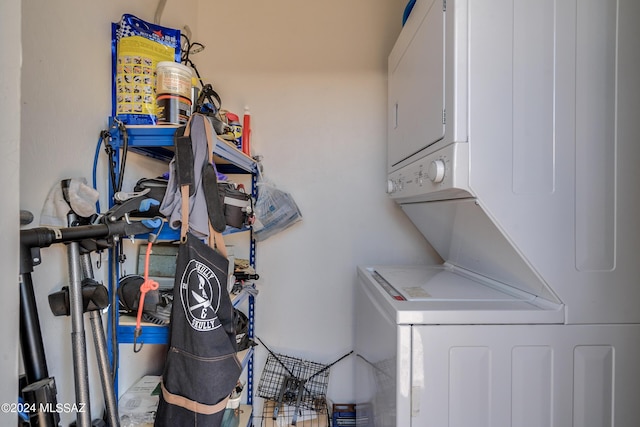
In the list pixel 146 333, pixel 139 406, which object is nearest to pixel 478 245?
pixel 146 333

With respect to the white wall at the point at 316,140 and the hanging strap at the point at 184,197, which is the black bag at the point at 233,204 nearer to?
the hanging strap at the point at 184,197

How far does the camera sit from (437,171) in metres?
0.99

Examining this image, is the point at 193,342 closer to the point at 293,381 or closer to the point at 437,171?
the point at 437,171

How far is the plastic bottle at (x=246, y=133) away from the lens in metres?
1.82

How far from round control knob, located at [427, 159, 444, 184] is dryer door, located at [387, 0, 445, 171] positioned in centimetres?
9

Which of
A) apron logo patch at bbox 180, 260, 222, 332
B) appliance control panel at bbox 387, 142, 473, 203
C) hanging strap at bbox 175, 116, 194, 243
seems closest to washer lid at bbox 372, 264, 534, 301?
appliance control panel at bbox 387, 142, 473, 203

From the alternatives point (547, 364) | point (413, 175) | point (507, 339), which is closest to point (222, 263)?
point (413, 175)

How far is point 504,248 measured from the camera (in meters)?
1.04

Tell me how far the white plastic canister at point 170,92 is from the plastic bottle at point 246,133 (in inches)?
25.5

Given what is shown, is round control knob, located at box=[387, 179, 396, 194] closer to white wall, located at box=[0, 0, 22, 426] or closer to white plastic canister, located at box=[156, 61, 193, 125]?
white plastic canister, located at box=[156, 61, 193, 125]

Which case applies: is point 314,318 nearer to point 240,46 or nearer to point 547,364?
point 547,364

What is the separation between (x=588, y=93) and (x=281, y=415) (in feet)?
6.66

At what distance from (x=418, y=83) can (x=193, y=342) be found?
4.16ft

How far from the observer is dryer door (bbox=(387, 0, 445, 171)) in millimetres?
1047
